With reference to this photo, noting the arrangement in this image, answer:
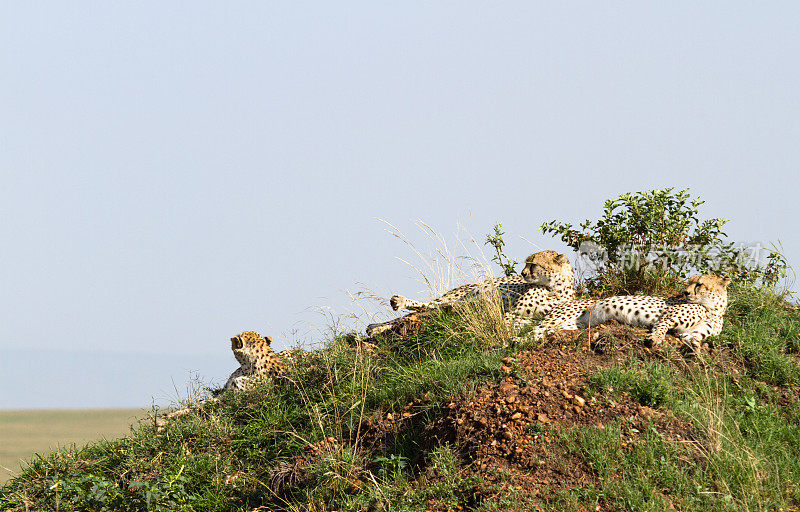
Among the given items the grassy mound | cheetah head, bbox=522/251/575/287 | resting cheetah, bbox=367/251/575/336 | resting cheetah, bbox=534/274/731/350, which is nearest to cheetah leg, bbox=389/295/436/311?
resting cheetah, bbox=367/251/575/336

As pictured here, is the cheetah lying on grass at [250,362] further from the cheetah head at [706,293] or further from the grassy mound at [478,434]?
the cheetah head at [706,293]

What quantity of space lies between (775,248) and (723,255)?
0.78m

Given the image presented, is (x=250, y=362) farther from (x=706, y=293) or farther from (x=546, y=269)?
(x=706, y=293)

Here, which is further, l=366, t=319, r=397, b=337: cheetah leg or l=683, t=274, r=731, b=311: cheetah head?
l=366, t=319, r=397, b=337: cheetah leg

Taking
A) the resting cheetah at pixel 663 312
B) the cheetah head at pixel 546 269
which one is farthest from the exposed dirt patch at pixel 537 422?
the cheetah head at pixel 546 269

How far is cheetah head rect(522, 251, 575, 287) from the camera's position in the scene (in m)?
9.55

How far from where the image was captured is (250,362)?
31.9ft

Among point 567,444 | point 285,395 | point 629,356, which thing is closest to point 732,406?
point 629,356

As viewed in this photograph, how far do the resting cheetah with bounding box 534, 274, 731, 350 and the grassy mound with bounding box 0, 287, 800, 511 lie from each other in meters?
0.29

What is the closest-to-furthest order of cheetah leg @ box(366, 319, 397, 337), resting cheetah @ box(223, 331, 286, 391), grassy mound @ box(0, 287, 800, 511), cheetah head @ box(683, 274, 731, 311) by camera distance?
grassy mound @ box(0, 287, 800, 511)
cheetah head @ box(683, 274, 731, 311)
resting cheetah @ box(223, 331, 286, 391)
cheetah leg @ box(366, 319, 397, 337)

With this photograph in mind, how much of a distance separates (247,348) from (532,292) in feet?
11.2

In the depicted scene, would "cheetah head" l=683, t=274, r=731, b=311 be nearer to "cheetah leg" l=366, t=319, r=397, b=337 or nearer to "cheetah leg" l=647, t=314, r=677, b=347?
"cheetah leg" l=647, t=314, r=677, b=347

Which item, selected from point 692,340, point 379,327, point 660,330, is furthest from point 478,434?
point 379,327

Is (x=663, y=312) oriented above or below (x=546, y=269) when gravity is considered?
below
